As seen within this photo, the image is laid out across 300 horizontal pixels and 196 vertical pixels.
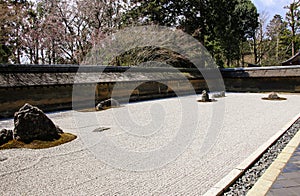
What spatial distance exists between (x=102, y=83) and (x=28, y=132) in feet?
16.4

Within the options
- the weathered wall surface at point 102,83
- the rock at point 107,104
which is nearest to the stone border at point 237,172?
the rock at point 107,104

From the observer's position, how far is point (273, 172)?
2383mm

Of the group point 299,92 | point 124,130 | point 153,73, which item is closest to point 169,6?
point 153,73

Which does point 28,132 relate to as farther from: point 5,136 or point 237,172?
point 237,172

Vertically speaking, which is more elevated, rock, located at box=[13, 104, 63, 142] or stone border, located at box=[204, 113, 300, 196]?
rock, located at box=[13, 104, 63, 142]

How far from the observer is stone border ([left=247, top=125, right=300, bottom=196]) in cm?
201

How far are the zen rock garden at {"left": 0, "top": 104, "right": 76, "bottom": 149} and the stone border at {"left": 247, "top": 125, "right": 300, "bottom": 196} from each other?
2.98 m

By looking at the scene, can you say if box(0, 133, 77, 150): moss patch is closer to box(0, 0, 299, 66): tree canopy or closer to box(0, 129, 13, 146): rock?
box(0, 129, 13, 146): rock

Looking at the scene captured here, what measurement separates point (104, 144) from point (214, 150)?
67.2 inches

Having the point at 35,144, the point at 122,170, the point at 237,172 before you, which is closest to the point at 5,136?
the point at 35,144

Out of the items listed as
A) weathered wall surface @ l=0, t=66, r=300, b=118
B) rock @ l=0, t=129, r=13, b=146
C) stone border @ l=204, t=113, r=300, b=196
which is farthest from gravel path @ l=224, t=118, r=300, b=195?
weathered wall surface @ l=0, t=66, r=300, b=118

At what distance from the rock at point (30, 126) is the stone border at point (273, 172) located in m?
3.23

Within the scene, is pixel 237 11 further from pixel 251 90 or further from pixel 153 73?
pixel 153 73

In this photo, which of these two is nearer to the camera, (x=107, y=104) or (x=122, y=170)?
(x=122, y=170)
